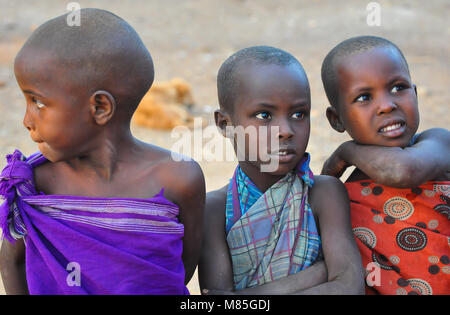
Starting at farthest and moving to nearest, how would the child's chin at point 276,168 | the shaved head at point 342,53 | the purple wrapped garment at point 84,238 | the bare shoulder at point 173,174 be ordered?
the shaved head at point 342,53 < the child's chin at point 276,168 < the bare shoulder at point 173,174 < the purple wrapped garment at point 84,238

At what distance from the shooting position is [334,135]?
6.04m

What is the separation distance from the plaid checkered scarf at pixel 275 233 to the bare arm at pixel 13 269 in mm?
852

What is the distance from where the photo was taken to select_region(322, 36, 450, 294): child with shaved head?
2334 mm

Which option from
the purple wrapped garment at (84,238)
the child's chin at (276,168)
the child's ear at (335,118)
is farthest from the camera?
the child's ear at (335,118)

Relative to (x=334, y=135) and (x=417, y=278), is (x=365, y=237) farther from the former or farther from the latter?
(x=334, y=135)

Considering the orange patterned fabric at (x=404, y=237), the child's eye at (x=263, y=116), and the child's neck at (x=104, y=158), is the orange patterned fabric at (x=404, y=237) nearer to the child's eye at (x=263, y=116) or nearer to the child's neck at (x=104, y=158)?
the child's eye at (x=263, y=116)

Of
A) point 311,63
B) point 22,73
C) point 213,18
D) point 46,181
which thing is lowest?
point 46,181

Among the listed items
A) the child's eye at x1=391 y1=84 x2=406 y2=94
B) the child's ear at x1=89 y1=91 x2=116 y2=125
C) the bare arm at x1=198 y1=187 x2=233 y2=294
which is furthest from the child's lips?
the child's ear at x1=89 y1=91 x2=116 y2=125

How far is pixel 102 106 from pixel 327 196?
102 centimetres

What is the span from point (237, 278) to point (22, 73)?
1.17 metres

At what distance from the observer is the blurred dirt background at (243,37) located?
647 centimetres

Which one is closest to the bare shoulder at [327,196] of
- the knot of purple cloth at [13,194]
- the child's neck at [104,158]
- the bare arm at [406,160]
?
the bare arm at [406,160]

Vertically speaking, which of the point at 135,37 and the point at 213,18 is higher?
the point at 213,18

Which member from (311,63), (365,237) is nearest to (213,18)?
(311,63)
